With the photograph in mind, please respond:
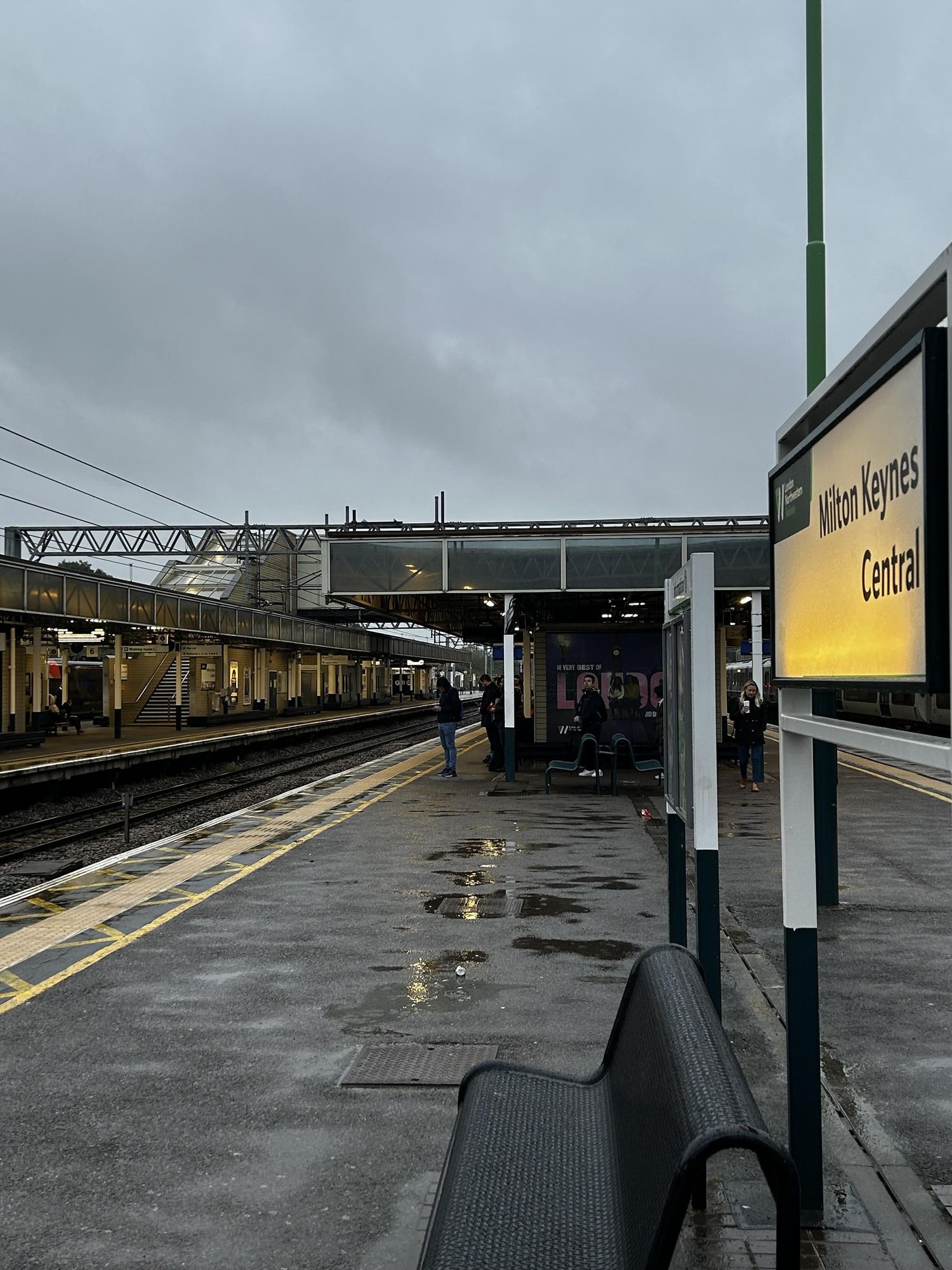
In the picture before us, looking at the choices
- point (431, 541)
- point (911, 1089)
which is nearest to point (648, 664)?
point (431, 541)

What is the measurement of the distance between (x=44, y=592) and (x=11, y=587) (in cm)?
130

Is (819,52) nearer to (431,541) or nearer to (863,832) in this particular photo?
(863,832)

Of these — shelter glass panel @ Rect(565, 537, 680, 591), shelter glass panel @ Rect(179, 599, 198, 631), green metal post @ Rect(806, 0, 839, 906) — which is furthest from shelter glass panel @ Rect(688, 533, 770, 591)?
shelter glass panel @ Rect(179, 599, 198, 631)

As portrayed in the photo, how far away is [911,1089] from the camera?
4578mm

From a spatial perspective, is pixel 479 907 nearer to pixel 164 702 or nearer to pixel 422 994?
pixel 422 994

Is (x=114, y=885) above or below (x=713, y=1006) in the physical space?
below

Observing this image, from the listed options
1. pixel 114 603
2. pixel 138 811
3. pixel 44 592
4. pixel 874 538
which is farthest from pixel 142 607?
pixel 874 538

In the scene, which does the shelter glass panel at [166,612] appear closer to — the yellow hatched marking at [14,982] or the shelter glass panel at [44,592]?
the shelter glass panel at [44,592]

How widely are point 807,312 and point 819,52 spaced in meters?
1.73

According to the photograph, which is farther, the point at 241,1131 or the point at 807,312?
the point at 807,312

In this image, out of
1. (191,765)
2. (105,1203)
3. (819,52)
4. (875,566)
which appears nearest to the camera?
(875,566)

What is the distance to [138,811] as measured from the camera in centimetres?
1934

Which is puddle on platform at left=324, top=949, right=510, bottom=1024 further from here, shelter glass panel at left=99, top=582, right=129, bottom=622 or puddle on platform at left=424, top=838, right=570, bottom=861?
shelter glass panel at left=99, top=582, right=129, bottom=622

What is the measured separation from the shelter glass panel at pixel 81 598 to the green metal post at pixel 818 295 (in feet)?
72.4
